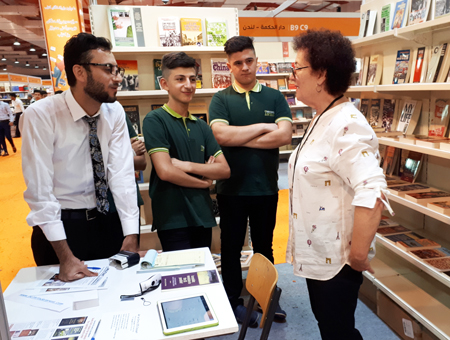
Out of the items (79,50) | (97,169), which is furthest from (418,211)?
(79,50)

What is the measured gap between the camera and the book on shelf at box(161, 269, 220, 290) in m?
1.37

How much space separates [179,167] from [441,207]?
160cm

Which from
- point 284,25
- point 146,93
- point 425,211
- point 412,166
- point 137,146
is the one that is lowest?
point 425,211

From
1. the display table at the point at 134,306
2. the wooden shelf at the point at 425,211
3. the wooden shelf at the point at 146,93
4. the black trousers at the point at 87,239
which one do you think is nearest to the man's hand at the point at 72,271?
the display table at the point at 134,306

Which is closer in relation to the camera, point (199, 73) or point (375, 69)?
point (375, 69)

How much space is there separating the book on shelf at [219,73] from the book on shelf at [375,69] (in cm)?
125

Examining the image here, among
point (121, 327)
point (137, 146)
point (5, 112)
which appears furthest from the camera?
point (5, 112)

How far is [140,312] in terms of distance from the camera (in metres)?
1.19

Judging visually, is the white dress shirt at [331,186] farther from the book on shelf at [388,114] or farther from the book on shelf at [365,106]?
the book on shelf at [365,106]

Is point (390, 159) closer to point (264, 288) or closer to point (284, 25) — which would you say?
point (264, 288)

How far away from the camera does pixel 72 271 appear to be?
56.4 inches

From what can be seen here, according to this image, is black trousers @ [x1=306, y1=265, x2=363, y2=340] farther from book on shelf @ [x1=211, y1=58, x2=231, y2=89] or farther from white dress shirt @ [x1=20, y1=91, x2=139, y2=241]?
book on shelf @ [x1=211, y1=58, x2=231, y2=89]

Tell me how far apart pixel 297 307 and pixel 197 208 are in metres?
1.29

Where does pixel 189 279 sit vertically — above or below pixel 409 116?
below
